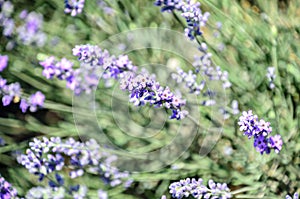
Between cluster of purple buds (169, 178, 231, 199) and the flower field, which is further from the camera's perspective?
the flower field

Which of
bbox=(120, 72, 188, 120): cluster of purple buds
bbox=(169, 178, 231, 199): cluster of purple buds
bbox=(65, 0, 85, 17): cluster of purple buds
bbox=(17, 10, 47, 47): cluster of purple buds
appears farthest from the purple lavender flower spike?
bbox=(17, 10, 47, 47): cluster of purple buds

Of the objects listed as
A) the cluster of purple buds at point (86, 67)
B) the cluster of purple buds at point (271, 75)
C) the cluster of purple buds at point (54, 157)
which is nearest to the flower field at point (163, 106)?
the cluster of purple buds at point (271, 75)

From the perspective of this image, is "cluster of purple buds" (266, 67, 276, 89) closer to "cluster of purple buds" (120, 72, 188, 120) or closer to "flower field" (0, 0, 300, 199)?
"flower field" (0, 0, 300, 199)

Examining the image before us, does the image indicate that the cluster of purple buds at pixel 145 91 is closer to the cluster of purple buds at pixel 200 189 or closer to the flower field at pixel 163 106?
the cluster of purple buds at pixel 200 189

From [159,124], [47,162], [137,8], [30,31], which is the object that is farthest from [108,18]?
[47,162]

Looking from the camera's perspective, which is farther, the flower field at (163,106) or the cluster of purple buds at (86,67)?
the flower field at (163,106)

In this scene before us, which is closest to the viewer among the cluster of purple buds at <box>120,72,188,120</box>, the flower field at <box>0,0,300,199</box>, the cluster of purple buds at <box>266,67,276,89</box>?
the cluster of purple buds at <box>120,72,188,120</box>
